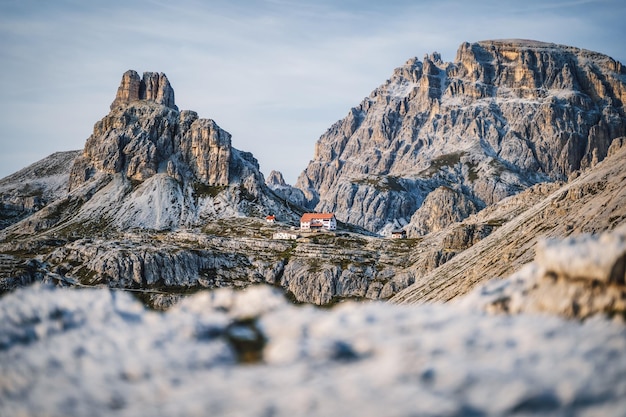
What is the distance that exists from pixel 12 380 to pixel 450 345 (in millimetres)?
16879

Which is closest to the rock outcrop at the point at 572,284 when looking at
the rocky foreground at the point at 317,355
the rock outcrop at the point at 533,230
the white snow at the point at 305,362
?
the rocky foreground at the point at 317,355

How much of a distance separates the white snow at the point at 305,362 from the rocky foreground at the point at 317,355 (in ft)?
0.18

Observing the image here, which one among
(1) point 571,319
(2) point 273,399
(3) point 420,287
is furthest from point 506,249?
(2) point 273,399

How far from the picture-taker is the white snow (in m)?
21.0

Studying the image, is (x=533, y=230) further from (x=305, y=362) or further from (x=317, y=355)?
(x=305, y=362)

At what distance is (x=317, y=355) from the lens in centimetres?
2397

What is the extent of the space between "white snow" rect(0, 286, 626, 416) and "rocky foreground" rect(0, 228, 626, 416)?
0.05 metres

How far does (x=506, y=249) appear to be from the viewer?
444 ft

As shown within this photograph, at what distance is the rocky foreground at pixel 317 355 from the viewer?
21109mm

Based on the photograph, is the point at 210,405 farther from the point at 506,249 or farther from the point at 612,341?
the point at 506,249

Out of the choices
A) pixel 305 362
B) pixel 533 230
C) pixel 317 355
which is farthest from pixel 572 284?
pixel 533 230

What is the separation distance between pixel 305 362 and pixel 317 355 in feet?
1.78

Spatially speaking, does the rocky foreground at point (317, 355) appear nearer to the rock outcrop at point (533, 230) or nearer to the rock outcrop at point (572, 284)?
the rock outcrop at point (572, 284)

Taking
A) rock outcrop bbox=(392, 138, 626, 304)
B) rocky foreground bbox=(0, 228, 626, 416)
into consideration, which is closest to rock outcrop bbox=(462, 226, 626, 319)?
rocky foreground bbox=(0, 228, 626, 416)
